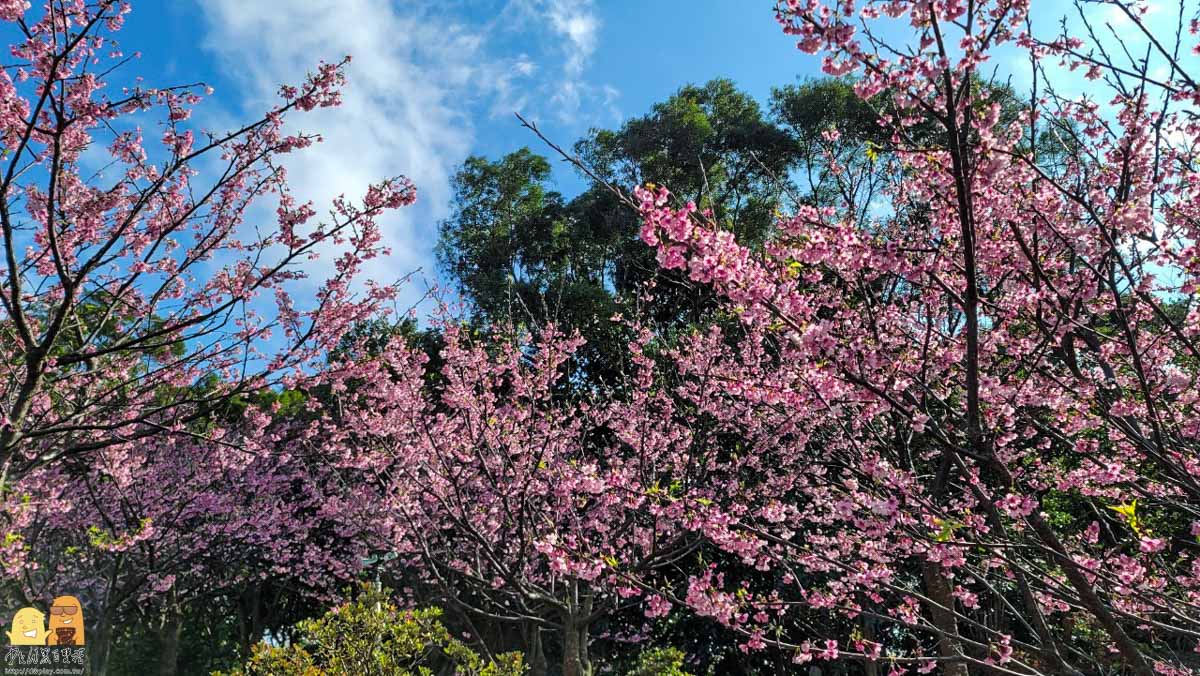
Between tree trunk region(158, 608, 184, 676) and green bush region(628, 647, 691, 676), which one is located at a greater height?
tree trunk region(158, 608, 184, 676)

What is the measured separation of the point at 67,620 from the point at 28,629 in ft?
3.40

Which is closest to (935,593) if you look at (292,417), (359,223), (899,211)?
(899,211)

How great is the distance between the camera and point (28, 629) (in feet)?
29.9

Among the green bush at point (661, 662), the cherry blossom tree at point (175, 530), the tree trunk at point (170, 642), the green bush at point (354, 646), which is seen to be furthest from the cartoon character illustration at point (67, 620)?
the green bush at point (661, 662)

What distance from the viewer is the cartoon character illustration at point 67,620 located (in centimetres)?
982

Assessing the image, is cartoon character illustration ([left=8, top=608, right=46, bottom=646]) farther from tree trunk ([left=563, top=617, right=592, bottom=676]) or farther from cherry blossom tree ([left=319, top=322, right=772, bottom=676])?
tree trunk ([left=563, top=617, right=592, bottom=676])

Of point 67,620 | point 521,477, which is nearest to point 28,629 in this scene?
point 67,620

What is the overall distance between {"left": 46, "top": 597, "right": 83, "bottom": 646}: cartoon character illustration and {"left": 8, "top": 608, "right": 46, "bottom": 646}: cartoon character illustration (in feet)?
1.13

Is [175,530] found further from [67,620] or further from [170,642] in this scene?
[170,642]

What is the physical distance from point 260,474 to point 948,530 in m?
14.0

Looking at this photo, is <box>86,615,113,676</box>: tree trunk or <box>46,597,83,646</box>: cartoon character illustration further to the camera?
<box>86,615,113,676</box>: tree trunk

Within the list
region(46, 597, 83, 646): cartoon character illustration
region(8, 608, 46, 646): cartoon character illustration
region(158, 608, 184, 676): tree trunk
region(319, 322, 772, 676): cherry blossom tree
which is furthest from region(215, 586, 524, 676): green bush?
region(158, 608, 184, 676): tree trunk

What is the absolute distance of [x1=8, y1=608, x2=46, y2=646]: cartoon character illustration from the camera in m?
8.86

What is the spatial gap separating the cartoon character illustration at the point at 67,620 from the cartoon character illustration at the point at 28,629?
1.13 feet
